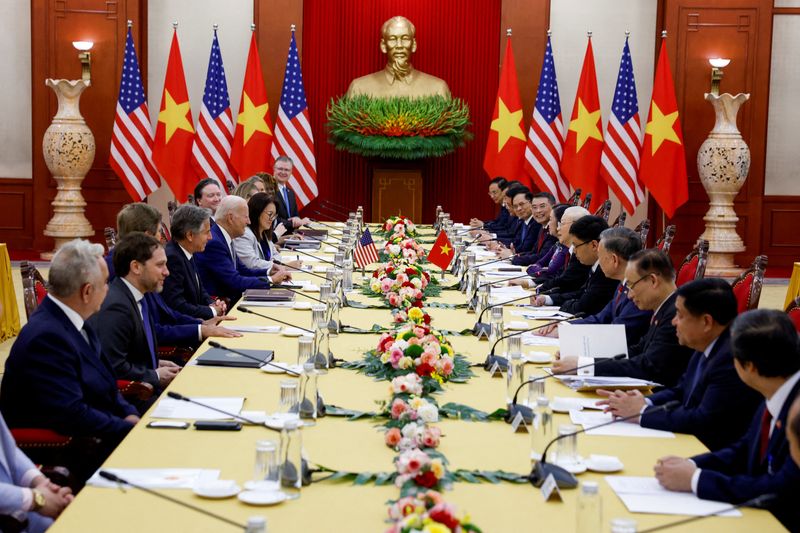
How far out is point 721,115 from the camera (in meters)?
11.8

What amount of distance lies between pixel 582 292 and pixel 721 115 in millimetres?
6323

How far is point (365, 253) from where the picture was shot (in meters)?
7.32

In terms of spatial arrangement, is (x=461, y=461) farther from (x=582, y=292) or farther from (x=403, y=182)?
(x=403, y=182)

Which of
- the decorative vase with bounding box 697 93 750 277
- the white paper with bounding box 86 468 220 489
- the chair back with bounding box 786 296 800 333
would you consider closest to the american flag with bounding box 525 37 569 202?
the decorative vase with bounding box 697 93 750 277

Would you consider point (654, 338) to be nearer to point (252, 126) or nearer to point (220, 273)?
point (220, 273)

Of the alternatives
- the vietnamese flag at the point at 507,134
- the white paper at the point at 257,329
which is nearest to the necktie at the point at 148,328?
the white paper at the point at 257,329

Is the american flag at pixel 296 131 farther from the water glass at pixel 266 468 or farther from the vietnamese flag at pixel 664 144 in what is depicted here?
the water glass at pixel 266 468

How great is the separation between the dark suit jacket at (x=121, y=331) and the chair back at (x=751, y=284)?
2.75m

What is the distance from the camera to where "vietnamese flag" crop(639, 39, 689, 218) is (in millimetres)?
11578

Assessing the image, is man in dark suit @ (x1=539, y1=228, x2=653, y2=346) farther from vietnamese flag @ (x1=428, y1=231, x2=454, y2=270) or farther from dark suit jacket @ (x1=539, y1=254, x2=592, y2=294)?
vietnamese flag @ (x1=428, y1=231, x2=454, y2=270)

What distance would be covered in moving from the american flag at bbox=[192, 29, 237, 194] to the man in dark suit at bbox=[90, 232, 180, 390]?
725cm

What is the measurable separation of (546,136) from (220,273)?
20.2 feet

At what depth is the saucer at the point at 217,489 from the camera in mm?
2635

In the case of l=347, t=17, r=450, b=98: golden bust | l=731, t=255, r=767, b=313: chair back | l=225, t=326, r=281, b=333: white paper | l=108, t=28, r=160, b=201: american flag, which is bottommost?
l=225, t=326, r=281, b=333: white paper
